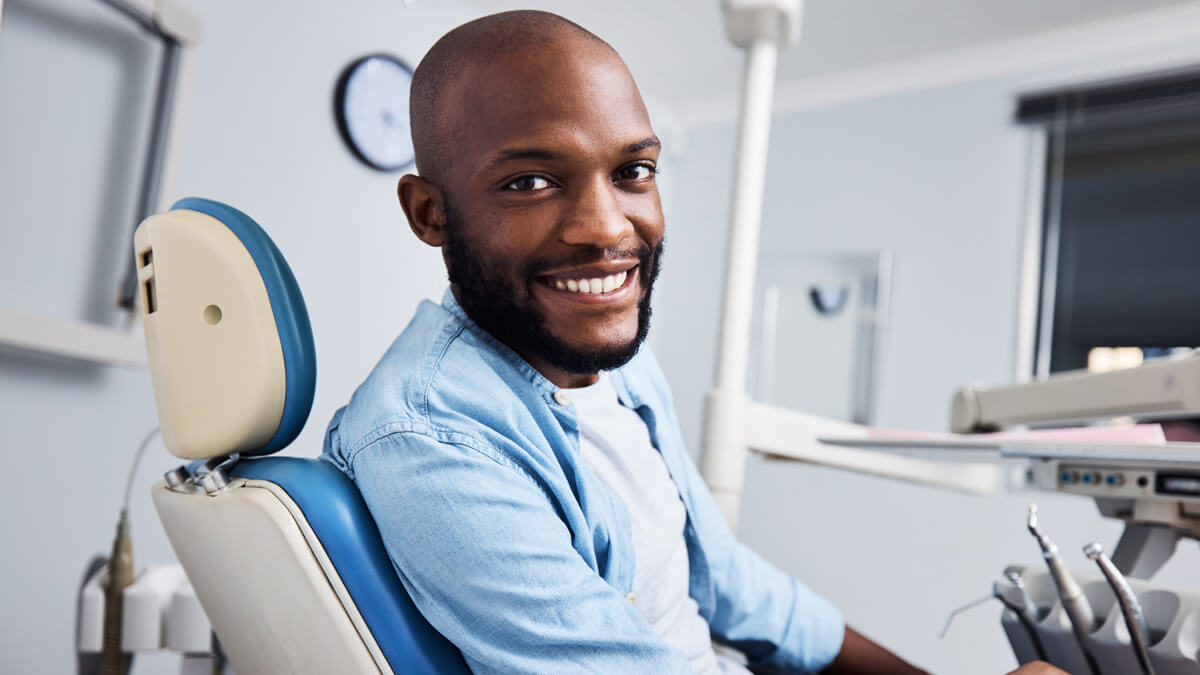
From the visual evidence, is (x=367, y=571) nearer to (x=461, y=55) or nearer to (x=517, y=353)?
(x=517, y=353)

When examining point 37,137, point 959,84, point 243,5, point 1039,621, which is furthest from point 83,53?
point 959,84

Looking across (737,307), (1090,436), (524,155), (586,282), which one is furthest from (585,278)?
(1090,436)

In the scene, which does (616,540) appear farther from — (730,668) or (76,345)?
(76,345)

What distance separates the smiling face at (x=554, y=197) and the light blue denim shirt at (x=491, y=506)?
0.05 metres

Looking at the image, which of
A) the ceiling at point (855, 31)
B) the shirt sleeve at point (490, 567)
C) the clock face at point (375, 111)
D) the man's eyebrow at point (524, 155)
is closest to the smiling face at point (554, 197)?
the man's eyebrow at point (524, 155)

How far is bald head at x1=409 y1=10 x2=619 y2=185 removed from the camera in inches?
26.3

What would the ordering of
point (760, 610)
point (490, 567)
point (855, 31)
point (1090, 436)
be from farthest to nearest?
point (855, 31), point (1090, 436), point (760, 610), point (490, 567)

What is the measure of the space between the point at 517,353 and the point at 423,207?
149 millimetres

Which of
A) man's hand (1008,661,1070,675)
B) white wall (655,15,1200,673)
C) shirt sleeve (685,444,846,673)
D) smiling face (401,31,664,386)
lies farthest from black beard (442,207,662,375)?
white wall (655,15,1200,673)

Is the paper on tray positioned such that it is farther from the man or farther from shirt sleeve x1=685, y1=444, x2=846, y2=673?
the man

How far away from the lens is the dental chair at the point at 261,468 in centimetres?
63

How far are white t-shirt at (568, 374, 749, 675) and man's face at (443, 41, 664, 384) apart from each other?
0.44 ft

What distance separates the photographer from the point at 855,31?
10.1ft

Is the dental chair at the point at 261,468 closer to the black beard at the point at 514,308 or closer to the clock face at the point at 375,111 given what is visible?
the black beard at the point at 514,308
